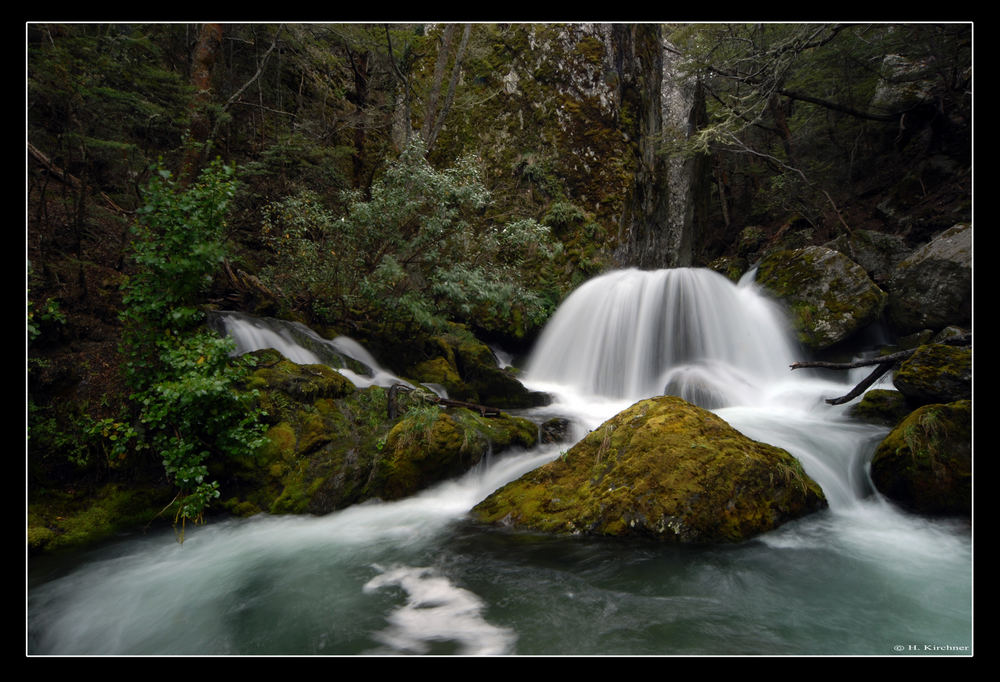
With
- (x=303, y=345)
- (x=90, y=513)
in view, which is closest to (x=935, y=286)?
(x=303, y=345)

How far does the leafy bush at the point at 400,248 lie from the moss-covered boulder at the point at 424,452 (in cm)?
258

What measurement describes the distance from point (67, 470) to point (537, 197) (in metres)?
11.3

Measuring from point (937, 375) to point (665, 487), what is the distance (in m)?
3.68

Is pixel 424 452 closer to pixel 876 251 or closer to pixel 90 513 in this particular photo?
pixel 90 513

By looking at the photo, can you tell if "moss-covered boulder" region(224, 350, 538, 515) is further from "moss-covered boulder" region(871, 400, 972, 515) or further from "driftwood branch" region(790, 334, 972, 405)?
"moss-covered boulder" region(871, 400, 972, 515)

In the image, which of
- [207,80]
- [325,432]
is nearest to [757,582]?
[325,432]

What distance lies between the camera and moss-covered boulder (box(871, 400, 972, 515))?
443 centimetres

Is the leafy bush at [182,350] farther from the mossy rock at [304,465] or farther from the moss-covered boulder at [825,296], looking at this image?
the moss-covered boulder at [825,296]

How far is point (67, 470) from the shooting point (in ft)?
15.8

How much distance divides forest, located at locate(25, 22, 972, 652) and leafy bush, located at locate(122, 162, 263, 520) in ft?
0.11

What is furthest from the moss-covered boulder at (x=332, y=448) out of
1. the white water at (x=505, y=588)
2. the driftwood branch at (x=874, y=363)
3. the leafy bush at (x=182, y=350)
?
the driftwood branch at (x=874, y=363)

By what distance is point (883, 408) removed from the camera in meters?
6.25

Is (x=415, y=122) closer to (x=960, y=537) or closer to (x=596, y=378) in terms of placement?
(x=596, y=378)

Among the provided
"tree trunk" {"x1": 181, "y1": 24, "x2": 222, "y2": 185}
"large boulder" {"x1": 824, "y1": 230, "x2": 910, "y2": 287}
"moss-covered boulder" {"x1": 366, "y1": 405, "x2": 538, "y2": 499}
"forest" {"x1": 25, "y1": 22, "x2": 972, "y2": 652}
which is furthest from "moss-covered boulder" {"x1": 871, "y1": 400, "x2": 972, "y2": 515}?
"tree trunk" {"x1": 181, "y1": 24, "x2": 222, "y2": 185}
